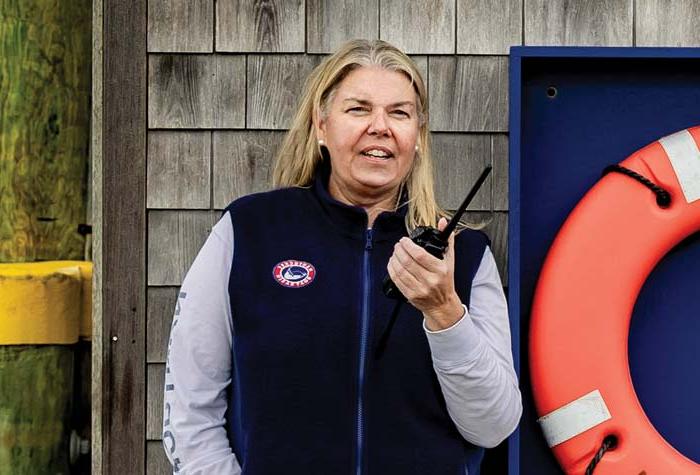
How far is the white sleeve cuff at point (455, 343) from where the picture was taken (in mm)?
1522

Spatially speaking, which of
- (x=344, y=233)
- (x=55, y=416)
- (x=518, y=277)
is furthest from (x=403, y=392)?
(x=55, y=416)

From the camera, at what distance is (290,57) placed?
2141 mm

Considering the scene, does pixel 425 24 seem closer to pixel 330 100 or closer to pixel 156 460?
pixel 330 100

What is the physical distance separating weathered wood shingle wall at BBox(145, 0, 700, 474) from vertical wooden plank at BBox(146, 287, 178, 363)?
0.02m

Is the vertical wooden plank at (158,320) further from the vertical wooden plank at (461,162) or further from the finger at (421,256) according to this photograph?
the finger at (421,256)

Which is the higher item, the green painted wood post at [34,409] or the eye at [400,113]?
the eye at [400,113]

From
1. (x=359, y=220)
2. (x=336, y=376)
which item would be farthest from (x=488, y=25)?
(x=336, y=376)

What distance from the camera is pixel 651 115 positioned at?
2.12 meters

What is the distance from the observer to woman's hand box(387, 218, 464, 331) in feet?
4.82

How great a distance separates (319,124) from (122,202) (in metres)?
0.57

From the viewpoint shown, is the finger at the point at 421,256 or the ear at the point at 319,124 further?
the ear at the point at 319,124

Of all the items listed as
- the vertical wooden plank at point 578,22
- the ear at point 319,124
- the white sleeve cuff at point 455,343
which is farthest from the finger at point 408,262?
the vertical wooden plank at point 578,22

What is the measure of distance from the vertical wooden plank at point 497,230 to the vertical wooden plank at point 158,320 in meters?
0.62

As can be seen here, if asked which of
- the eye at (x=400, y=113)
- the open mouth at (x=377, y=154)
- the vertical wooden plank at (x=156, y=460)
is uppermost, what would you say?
the eye at (x=400, y=113)
